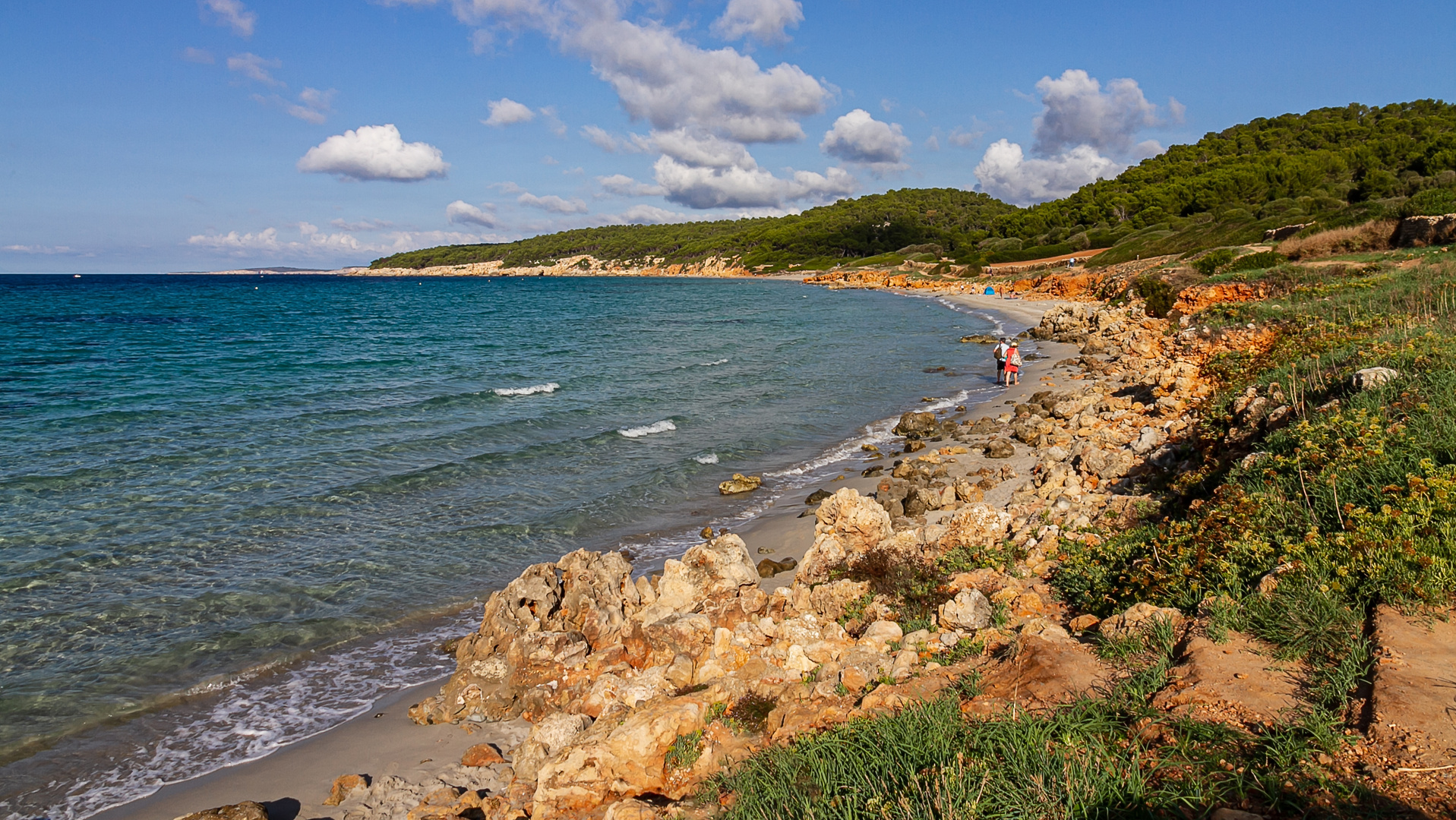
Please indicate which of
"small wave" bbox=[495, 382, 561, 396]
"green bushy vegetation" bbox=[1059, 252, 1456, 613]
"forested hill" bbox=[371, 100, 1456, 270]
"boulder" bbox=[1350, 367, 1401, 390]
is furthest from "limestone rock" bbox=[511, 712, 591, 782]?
"forested hill" bbox=[371, 100, 1456, 270]

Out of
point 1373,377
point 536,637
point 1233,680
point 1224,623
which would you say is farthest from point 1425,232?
point 536,637

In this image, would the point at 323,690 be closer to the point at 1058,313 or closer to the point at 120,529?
the point at 120,529

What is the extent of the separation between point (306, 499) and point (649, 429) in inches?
356

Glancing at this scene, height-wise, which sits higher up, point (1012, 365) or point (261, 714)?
point (1012, 365)

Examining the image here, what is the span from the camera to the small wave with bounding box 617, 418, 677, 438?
20.4 m

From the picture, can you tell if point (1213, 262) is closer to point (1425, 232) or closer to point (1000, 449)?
point (1425, 232)

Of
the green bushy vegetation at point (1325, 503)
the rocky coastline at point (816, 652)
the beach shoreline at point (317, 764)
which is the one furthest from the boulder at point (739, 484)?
the green bushy vegetation at point (1325, 503)

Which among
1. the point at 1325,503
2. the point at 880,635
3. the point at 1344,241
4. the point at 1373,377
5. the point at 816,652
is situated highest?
the point at 1344,241

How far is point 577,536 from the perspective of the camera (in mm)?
13336

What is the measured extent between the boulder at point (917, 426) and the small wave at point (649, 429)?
6.61 m

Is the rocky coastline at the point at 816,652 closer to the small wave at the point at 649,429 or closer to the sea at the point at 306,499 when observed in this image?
the sea at the point at 306,499

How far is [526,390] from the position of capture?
1048 inches

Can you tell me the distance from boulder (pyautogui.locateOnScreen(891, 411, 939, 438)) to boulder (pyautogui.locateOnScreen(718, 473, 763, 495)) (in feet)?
16.8

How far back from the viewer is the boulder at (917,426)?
18.8 metres
